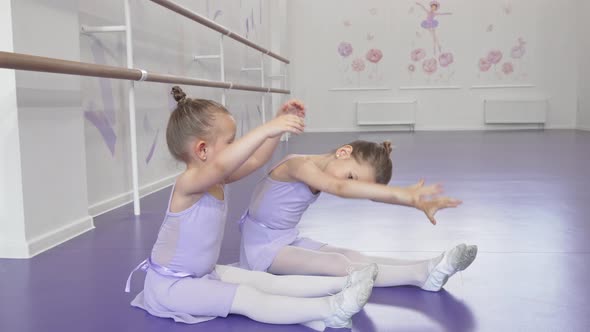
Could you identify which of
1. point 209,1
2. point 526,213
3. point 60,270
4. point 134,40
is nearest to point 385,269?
point 60,270

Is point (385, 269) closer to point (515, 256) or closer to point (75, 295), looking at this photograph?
point (515, 256)

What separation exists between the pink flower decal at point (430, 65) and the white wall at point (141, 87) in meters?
4.19

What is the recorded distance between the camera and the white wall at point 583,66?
7.46m

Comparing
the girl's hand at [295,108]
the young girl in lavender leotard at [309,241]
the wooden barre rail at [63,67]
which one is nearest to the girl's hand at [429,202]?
the young girl in lavender leotard at [309,241]

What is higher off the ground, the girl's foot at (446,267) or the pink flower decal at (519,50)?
the pink flower decal at (519,50)

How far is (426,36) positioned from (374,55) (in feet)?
2.47

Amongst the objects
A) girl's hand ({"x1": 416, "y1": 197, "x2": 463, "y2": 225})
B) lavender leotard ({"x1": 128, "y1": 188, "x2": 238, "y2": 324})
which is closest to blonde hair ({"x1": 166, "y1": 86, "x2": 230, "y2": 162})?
lavender leotard ({"x1": 128, "y1": 188, "x2": 238, "y2": 324})

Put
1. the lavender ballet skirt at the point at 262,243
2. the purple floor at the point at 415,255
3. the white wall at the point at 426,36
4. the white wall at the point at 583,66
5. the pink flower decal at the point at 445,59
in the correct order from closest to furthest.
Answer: the purple floor at the point at 415,255 < the lavender ballet skirt at the point at 262,243 < the white wall at the point at 583,66 < the white wall at the point at 426,36 < the pink flower decal at the point at 445,59

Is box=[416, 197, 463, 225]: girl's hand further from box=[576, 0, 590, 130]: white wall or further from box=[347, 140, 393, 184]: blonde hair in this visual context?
box=[576, 0, 590, 130]: white wall

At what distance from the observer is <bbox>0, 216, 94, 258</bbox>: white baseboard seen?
166cm

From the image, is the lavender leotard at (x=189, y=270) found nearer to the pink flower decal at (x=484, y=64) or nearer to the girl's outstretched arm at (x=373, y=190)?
the girl's outstretched arm at (x=373, y=190)

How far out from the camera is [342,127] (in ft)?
27.0

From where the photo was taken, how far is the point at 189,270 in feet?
4.04

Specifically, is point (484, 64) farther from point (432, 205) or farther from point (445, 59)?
point (432, 205)
